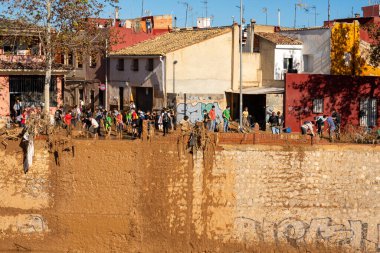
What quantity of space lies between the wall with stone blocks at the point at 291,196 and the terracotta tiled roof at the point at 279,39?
18957 millimetres

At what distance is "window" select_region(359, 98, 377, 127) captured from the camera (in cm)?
3962

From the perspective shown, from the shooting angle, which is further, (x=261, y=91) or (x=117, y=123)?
(x=261, y=91)

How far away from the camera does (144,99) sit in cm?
4659

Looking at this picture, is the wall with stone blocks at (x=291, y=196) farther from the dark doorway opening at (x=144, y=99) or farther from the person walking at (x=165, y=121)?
the dark doorway opening at (x=144, y=99)

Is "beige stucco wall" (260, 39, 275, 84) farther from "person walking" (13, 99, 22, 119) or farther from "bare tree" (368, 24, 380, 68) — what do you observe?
"person walking" (13, 99, 22, 119)

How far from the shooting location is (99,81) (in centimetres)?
4988

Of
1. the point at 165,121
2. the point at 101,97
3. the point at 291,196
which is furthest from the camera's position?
the point at 101,97

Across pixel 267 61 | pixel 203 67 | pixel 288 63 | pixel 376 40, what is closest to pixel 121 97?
pixel 203 67

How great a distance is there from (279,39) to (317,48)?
2.69m

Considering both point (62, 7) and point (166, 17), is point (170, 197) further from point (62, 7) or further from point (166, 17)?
point (166, 17)

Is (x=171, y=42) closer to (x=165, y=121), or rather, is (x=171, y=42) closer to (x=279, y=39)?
(x=279, y=39)

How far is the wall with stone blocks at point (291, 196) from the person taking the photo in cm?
2850

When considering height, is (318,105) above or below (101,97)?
below

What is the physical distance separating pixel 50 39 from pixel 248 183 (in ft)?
39.0
